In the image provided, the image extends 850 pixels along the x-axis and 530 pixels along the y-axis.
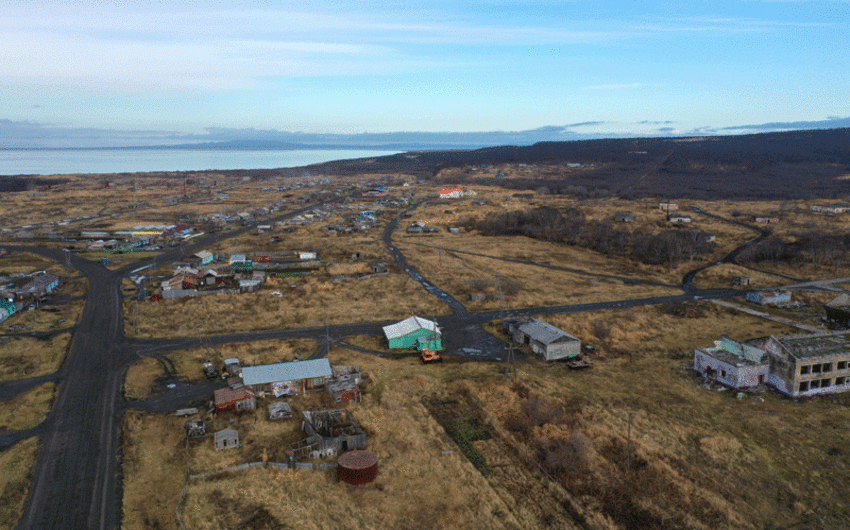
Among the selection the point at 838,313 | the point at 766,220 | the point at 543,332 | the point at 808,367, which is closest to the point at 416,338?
the point at 543,332

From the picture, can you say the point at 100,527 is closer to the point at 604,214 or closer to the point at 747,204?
the point at 604,214

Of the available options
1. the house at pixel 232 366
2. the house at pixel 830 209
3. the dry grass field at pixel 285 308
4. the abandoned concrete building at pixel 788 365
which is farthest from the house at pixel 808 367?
the house at pixel 830 209

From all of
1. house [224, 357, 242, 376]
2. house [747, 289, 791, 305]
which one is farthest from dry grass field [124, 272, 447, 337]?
house [747, 289, 791, 305]

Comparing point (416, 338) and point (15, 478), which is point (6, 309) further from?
point (416, 338)

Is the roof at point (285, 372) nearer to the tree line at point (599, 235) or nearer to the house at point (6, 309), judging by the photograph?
the house at point (6, 309)

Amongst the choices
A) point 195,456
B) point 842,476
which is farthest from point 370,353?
point 842,476

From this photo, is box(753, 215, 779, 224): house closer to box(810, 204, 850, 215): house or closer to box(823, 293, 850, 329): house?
box(810, 204, 850, 215): house
